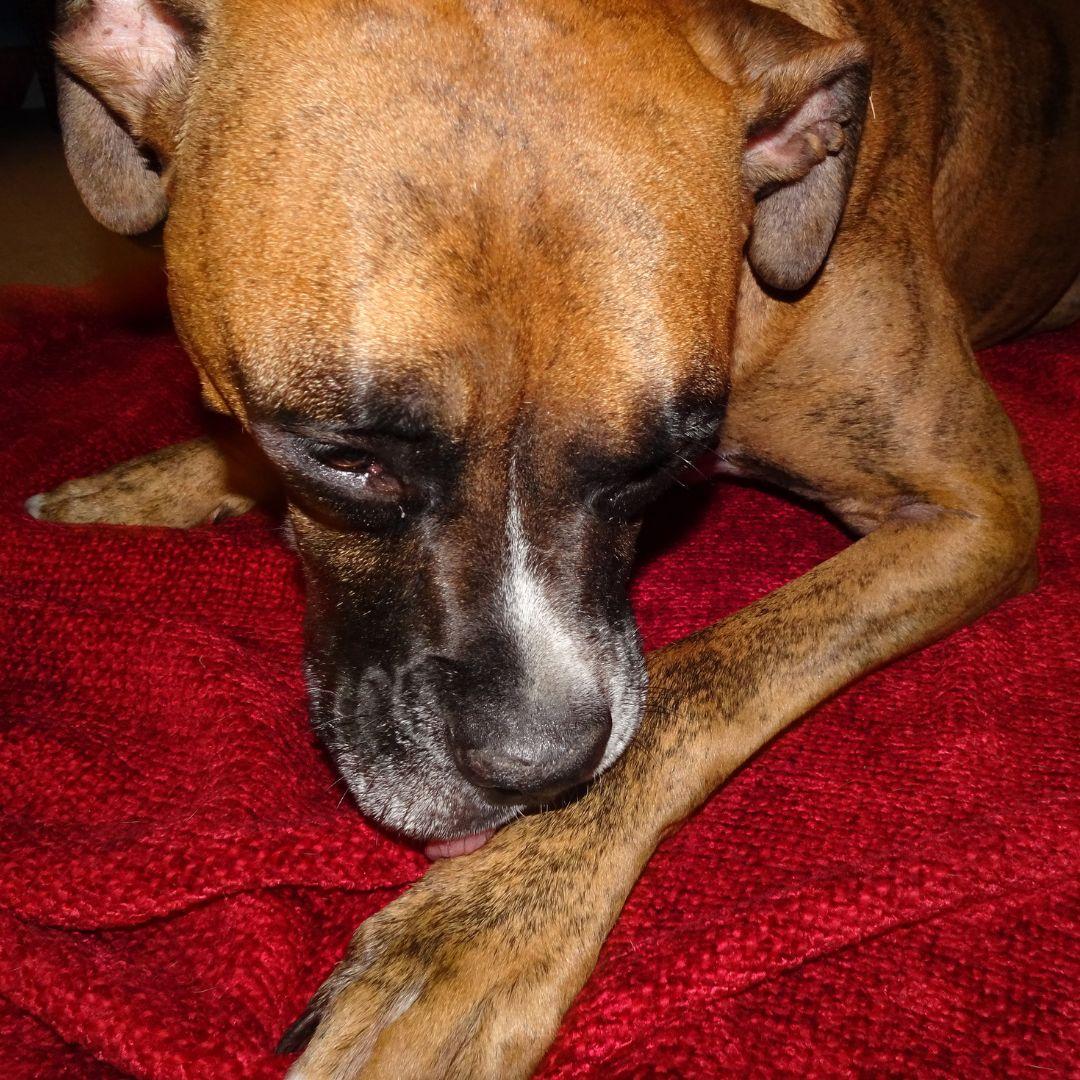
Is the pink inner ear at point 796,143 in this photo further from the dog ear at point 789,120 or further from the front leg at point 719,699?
the front leg at point 719,699

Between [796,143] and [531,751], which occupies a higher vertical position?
[796,143]

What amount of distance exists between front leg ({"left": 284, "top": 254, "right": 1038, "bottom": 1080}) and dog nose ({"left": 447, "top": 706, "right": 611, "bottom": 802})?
0.24 meters

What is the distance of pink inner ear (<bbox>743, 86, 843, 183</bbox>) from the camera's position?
2668 millimetres

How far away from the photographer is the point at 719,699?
2625mm

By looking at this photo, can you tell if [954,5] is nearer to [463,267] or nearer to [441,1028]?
[463,267]

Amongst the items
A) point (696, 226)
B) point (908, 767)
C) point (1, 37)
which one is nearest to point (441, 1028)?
point (908, 767)

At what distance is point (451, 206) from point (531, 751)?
3.15ft

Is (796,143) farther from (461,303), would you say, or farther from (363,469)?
(363,469)

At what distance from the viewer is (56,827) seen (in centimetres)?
259

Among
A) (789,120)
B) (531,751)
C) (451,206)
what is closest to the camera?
(451,206)

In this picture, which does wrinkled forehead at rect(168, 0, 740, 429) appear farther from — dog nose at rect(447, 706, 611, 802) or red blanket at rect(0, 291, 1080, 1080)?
red blanket at rect(0, 291, 1080, 1080)

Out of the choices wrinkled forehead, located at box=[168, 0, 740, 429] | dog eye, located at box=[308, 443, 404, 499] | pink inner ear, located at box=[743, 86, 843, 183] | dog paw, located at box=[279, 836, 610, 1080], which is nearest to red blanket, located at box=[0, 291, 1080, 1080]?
dog paw, located at box=[279, 836, 610, 1080]

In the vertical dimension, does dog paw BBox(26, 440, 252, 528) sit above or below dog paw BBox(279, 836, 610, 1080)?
below

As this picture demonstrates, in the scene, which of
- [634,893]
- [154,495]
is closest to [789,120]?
[634,893]
